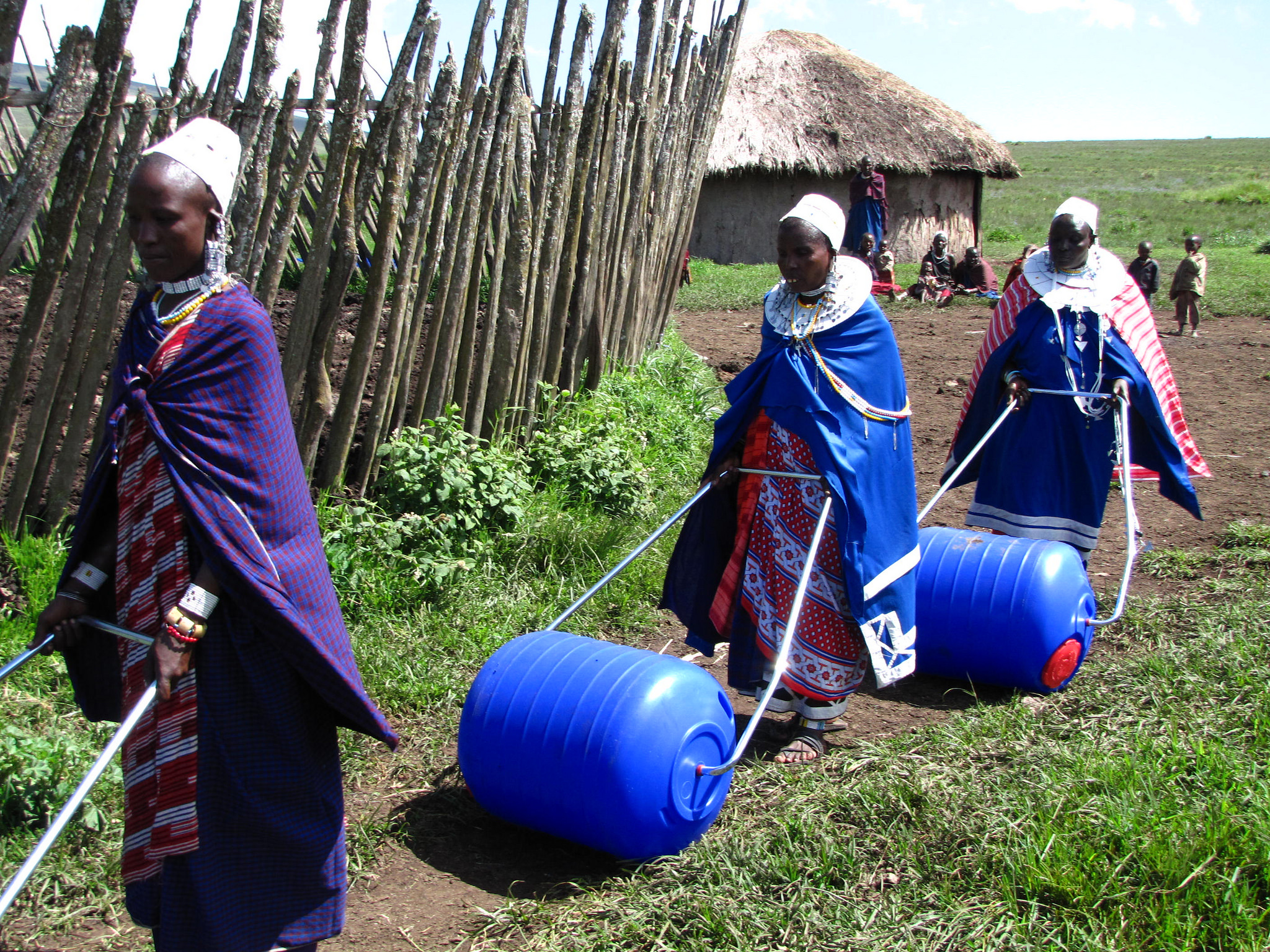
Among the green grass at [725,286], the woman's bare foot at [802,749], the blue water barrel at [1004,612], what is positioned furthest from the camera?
the green grass at [725,286]

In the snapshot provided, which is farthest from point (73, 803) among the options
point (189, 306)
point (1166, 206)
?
point (1166, 206)

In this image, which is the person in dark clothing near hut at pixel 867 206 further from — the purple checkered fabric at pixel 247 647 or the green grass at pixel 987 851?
the purple checkered fabric at pixel 247 647

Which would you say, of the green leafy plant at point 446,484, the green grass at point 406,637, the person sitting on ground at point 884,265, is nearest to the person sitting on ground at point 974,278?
the person sitting on ground at point 884,265

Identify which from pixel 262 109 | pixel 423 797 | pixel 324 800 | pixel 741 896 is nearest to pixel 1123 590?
pixel 741 896

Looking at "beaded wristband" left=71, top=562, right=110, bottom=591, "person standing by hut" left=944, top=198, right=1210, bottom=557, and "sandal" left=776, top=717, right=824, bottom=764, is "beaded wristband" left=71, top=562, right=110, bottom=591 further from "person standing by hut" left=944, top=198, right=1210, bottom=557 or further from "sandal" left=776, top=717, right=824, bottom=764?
"person standing by hut" left=944, top=198, right=1210, bottom=557

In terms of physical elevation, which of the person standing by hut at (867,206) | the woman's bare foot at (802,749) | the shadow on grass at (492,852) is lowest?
the shadow on grass at (492,852)

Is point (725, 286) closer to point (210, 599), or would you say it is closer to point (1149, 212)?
point (210, 599)

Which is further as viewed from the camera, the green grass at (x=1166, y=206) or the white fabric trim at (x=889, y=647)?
the green grass at (x=1166, y=206)

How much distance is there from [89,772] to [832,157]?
2006 cm

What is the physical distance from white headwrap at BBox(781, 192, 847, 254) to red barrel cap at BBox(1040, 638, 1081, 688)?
1.78m

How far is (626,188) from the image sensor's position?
22.7ft

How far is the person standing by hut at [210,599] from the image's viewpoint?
216 cm

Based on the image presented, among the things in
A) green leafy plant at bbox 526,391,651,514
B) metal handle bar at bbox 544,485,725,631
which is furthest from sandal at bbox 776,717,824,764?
green leafy plant at bbox 526,391,651,514

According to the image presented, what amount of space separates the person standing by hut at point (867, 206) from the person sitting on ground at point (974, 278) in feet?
4.34
